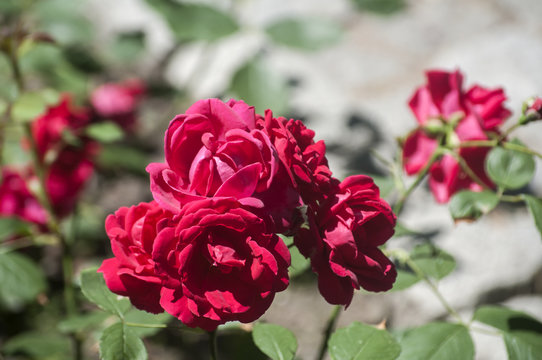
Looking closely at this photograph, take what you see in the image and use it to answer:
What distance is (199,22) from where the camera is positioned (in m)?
1.22

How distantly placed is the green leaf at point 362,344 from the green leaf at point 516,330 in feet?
0.60

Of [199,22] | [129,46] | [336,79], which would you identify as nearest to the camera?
[199,22]

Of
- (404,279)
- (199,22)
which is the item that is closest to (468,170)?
(404,279)

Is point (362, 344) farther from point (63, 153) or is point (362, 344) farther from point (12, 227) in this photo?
point (63, 153)

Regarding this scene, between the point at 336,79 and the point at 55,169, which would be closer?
the point at 55,169

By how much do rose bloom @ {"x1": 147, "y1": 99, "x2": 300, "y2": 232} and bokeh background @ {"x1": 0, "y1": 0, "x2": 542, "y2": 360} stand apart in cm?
31

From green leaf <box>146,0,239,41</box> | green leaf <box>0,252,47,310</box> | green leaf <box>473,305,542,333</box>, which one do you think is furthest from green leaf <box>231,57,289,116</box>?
green leaf <box>473,305,542,333</box>

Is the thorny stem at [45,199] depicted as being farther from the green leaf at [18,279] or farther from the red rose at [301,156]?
the red rose at [301,156]

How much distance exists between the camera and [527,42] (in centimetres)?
153

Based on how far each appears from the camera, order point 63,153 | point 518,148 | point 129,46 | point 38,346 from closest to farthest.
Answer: point 518,148 < point 38,346 < point 63,153 < point 129,46

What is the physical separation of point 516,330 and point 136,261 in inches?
19.7

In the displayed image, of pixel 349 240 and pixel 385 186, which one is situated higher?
pixel 349 240

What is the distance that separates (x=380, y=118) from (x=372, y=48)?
1.28 ft

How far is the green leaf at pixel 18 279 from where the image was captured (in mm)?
850
